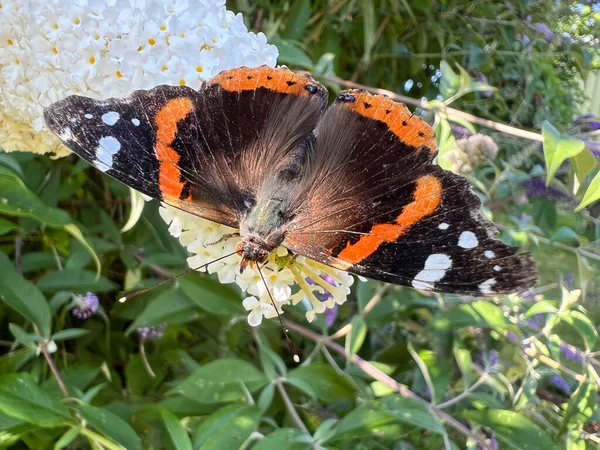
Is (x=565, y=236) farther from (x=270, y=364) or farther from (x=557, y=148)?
(x=270, y=364)

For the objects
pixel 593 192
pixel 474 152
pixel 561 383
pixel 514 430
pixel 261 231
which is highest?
pixel 474 152

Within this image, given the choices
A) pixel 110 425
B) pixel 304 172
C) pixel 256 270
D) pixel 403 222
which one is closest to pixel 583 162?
pixel 403 222

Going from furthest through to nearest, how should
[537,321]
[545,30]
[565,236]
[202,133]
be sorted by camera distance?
1. [545,30]
2. [537,321]
3. [565,236]
4. [202,133]

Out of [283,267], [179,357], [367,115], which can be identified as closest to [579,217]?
[367,115]

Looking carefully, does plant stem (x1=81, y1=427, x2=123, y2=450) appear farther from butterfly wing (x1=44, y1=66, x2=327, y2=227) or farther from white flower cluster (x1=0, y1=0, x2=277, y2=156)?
white flower cluster (x1=0, y1=0, x2=277, y2=156)

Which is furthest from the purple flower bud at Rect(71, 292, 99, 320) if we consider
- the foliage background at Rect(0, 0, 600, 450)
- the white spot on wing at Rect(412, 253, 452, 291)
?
the white spot on wing at Rect(412, 253, 452, 291)

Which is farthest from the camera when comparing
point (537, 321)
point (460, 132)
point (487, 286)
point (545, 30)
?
point (545, 30)
